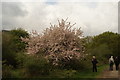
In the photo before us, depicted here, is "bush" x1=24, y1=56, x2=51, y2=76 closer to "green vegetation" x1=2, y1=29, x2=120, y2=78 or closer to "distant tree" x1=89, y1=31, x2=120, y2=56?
"green vegetation" x1=2, y1=29, x2=120, y2=78

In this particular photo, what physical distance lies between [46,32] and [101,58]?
15995 mm

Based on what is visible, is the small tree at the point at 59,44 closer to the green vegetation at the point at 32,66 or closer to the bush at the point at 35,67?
the green vegetation at the point at 32,66

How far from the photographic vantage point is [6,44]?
25.0 metres

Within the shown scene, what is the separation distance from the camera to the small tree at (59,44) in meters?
25.8

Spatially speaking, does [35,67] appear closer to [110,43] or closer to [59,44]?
[59,44]

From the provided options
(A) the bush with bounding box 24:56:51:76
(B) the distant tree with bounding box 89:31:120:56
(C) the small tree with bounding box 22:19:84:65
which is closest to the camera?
(A) the bush with bounding box 24:56:51:76

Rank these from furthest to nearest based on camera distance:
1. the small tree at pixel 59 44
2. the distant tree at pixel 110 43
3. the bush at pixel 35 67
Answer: the distant tree at pixel 110 43 → the small tree at pixel 59 44 → the bush at pixel 35 67

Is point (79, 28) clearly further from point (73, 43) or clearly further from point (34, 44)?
point (34, 44)

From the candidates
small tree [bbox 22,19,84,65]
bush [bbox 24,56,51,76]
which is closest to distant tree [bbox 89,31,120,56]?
small tree [bbox 22,19,84,65]

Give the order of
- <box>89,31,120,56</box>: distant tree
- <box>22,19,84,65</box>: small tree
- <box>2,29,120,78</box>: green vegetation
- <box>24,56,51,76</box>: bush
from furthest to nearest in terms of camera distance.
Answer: <box>89,31,120,56</box>: distant tree → <box>22,19,84,65</box>: small tree → <box>24,56,51,76</box>: bush → <box>2,29,120,78</box>: green vegetation

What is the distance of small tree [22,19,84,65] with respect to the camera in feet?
84.5

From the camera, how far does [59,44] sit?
2694cm

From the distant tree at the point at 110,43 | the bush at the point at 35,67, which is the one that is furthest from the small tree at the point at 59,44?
the distant tree at the point at 110,43

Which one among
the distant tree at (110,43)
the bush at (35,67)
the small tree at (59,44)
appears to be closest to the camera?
the bush at (35,67)
